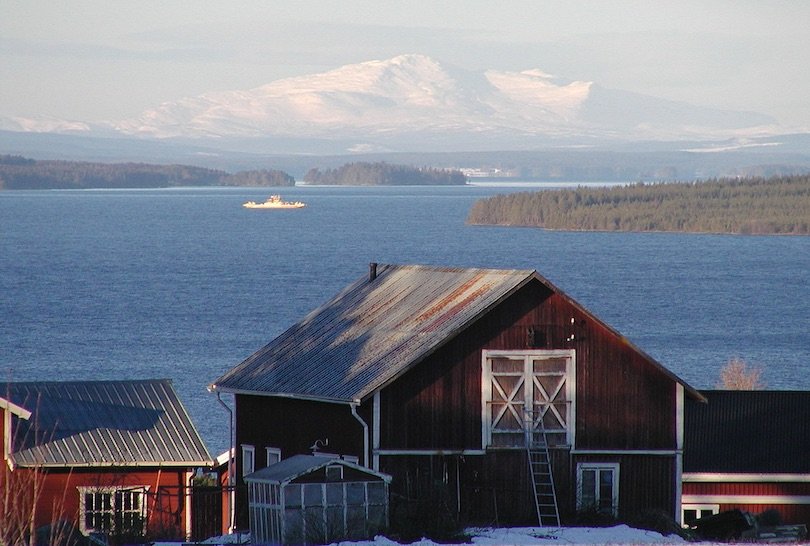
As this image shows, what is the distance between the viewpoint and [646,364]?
24.7 m

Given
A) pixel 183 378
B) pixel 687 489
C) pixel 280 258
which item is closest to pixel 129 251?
pixel 280 258

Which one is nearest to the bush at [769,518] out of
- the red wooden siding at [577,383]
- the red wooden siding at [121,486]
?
the red wooden siding at [577,383]

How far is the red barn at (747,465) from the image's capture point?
29.5 metres

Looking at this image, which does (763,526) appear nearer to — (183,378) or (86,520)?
(86,520)

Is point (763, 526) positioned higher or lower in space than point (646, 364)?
lower

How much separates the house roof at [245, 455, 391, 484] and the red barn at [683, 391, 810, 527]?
870 cm

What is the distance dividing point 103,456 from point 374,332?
4535 millimetres

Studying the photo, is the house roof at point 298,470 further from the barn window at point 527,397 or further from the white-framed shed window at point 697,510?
the white-framed shed window at point 697,510

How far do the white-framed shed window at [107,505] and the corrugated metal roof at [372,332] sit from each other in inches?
93.0

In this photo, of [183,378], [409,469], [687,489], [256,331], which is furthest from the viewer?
[256,331]

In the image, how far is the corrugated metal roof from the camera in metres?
24.1

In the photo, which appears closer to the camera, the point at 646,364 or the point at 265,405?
the point at 646,364

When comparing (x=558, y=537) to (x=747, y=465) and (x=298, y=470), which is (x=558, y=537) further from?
(x=747, y=465)

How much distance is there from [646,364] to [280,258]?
4482 inches
